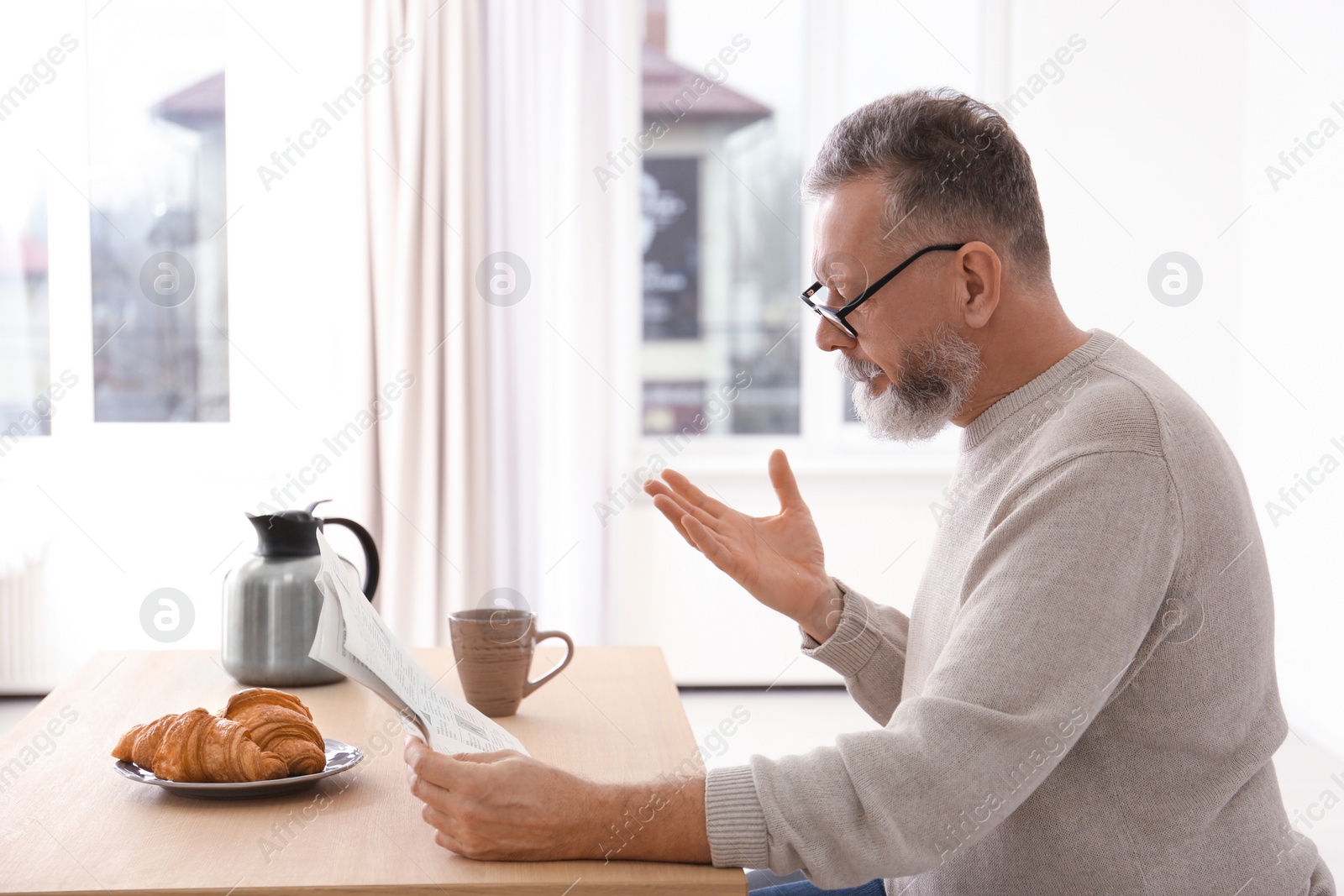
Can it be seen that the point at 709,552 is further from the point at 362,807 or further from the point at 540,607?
the point at 540,607

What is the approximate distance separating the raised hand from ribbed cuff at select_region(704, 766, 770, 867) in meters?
0.44

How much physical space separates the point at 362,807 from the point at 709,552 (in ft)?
1.62

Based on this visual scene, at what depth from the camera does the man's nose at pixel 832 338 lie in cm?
132

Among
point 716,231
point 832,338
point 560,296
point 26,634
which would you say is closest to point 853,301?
point 832,338

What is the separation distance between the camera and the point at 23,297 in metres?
3.55

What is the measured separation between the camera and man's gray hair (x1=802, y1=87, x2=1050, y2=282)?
118 centimetres

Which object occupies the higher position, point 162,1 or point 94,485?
point 162,1

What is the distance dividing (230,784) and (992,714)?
64 centimetres

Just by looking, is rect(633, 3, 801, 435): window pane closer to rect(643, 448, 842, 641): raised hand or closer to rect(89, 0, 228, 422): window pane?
rect(89, 0, 228, 422): window pane

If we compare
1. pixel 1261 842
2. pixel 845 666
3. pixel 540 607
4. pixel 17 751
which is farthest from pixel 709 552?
pixel 540 607

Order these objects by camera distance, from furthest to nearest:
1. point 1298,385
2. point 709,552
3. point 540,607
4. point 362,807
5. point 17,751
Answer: point 540,607
point 1298,385
point 709,552
point 17,751
point 362,807

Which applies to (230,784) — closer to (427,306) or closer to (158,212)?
(427,306)

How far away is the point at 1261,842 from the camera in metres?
1.02

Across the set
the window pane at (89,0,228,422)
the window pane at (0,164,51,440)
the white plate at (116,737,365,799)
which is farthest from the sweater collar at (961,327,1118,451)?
the window pane at (0,164,51,440)
